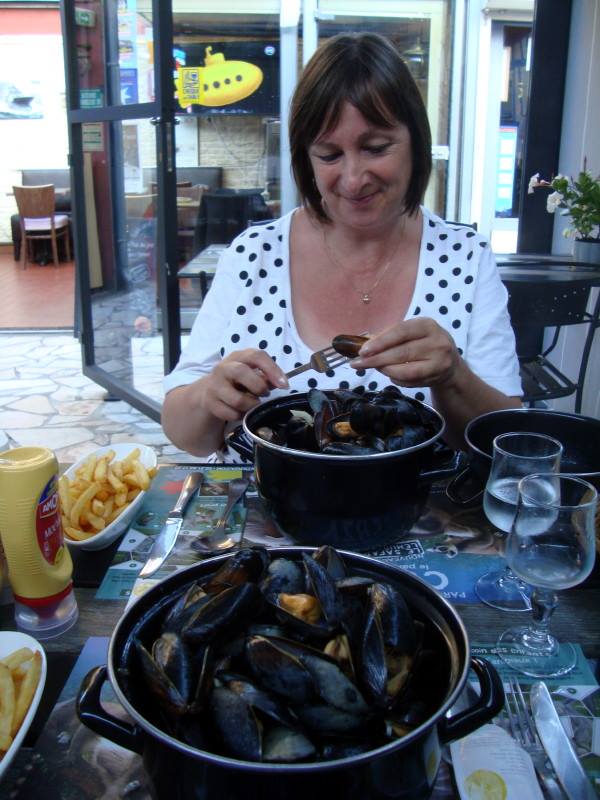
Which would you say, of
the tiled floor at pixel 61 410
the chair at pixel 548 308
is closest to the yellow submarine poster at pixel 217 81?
the tiled floor at pixel 61 410

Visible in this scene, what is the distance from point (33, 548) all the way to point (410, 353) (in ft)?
1.91

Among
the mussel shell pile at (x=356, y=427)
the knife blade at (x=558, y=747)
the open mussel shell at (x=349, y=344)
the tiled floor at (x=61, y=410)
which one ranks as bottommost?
the tiled floor at (x=61, y=410)

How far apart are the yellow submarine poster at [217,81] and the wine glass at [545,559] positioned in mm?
4811

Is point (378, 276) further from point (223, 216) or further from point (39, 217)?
point (39, 217)

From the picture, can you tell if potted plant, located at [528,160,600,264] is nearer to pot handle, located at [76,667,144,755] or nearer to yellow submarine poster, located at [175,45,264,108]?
yellow submarine poster, located at [175,45,264,108]

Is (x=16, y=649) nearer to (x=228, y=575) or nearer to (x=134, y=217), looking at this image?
(x=228, y=575)

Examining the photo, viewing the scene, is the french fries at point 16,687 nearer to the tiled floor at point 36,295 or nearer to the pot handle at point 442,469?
the pot handle at point 442,469

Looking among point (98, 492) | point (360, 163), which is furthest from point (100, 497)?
point (360, 163)

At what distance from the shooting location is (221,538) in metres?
0.96

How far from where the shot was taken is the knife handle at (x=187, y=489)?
1.06m

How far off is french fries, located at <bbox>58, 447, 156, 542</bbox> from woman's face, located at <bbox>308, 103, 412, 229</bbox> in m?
0.66

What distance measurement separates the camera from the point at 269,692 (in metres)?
0.49

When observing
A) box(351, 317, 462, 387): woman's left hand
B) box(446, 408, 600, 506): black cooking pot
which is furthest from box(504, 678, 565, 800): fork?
box(351, 317, 462, 387): woman's left hand

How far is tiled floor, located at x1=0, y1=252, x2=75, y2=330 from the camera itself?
20.5 ft
